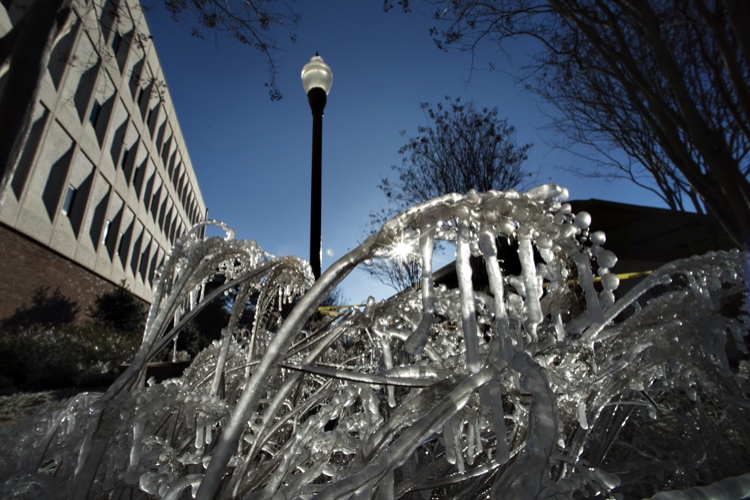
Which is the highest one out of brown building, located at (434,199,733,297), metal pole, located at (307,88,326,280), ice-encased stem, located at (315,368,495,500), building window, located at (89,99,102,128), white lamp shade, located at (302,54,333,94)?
building window, located at (89,99,102,128)

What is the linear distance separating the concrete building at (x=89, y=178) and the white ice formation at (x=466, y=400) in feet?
17.6

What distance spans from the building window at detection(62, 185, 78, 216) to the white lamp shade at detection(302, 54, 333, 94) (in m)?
12.5

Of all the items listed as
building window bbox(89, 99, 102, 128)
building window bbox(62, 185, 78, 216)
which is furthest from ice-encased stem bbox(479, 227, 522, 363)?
building window bbox(89, 99, 102, 128)

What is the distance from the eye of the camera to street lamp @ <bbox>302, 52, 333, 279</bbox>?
3855 mm

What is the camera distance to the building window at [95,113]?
1458 centimetres

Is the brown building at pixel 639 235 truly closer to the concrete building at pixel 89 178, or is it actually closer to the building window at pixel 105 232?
the concrete building at pixel 89 178

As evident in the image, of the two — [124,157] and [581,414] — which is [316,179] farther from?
[124,157]

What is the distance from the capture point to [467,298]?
56 centimetres

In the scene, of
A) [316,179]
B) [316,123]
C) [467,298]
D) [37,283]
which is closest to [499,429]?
[467,298]

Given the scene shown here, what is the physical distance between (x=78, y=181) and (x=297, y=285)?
16062 millimetres

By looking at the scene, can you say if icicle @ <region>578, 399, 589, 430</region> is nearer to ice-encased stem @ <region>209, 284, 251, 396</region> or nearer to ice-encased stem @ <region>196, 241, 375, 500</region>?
ice-encased stem @ <region>196, 241, 375, 500</region>

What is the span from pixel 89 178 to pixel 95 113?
2.63 meters

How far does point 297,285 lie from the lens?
1.47 meters

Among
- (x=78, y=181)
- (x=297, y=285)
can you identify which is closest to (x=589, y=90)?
(x=297, y=285)
